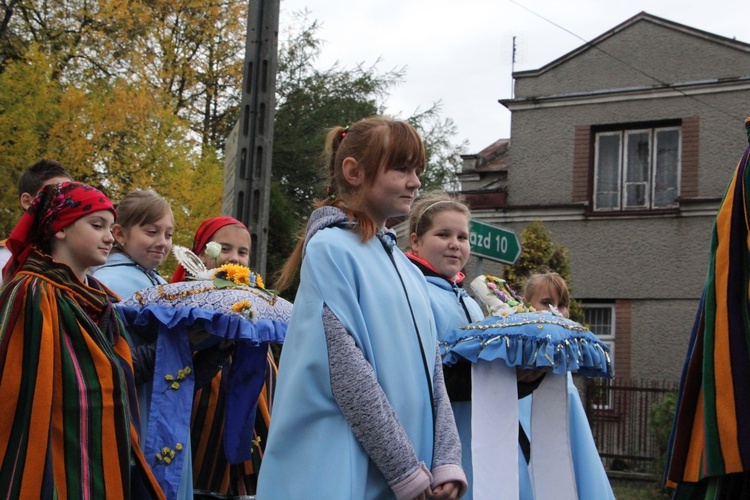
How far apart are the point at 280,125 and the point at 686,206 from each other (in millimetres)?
13212

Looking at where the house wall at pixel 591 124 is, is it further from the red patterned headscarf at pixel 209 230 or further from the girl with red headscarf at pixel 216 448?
the girl with red headscarf at pixel 216 448

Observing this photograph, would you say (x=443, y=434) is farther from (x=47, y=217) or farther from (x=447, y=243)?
(x=47, y=217)

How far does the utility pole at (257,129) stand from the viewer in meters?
8.43

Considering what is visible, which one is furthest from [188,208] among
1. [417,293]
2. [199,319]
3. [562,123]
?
[417,293]

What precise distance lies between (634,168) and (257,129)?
11.1 meters

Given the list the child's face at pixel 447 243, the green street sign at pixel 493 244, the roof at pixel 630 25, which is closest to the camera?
the child's face at pixel 447 243

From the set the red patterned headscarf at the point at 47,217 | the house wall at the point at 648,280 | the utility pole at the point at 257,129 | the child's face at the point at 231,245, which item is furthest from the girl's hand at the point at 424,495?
the house wall at the point at 648,280

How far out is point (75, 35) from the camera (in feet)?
64.2

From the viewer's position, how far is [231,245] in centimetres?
523

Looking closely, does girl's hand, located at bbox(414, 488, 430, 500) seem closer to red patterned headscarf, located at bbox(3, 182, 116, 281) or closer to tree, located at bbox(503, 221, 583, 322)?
red patterned headscarf, located at bbox(3, 182, 116, 281)

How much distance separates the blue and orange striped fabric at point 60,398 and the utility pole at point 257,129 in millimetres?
4614

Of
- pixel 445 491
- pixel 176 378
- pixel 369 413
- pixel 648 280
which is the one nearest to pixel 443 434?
pixel 445 491

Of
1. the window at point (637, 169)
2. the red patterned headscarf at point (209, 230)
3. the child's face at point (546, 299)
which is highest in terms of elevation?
the window at point (637, 169)

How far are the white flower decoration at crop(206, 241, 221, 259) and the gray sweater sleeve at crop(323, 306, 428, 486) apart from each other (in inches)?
83.2
